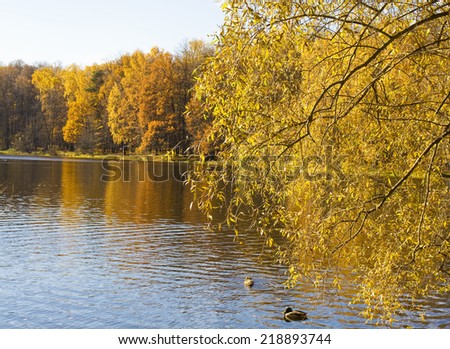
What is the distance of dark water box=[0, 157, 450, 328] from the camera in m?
14.5

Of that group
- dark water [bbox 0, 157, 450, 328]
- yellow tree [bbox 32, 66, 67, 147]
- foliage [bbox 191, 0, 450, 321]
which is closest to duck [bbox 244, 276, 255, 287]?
dark water [bbox 0, 157, 450, 328]

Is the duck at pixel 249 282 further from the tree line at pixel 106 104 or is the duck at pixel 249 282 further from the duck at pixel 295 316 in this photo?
the tree line at pixel 106 104

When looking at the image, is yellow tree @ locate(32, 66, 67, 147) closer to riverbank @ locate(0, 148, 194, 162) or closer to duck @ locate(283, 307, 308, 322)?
riverbank @ locate(0, 148, 194, 162)

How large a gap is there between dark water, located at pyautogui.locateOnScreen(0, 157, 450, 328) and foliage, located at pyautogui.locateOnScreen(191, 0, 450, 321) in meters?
1.50

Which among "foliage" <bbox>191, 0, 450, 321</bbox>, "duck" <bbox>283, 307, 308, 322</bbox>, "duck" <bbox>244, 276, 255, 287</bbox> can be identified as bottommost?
"duck" <bbox>283, 307, 308, 322</bbox>

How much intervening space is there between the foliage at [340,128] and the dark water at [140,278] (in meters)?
1.50

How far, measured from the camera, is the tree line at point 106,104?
82.4 metres

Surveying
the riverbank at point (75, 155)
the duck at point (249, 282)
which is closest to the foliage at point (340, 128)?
the duck at point (249, 282)

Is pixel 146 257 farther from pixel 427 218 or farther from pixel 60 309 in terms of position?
pixel 427 218

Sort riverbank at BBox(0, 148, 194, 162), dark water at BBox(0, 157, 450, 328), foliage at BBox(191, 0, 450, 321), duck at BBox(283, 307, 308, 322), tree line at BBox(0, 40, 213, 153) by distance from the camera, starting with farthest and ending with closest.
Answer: riverbank at BBox(0, 148, 194, 162)
tree line at BBox(0, 40, 213, 153)
dark water at BBox(0, 157, 450, 328)
duck at BBox(283, 307, 308, 322)
foliage at BBox(191, 0, 450, 321)

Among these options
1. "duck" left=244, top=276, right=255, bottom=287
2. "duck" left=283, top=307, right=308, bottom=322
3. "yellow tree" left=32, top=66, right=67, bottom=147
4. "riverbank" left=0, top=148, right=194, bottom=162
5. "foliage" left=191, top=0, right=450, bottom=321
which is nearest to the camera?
"foliage" left=191, top=0, right=450, bottom=321
